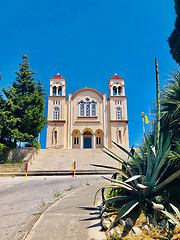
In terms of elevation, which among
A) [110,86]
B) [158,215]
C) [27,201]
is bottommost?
[27,201]

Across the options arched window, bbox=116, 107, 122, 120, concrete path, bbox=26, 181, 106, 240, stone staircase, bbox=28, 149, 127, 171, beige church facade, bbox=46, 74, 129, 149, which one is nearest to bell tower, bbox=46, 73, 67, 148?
beige church facade, bbox=46, 74, 129, 149

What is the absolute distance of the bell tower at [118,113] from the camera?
33394 millimetres

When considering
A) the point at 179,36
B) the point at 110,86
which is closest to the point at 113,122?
the point at 110,86

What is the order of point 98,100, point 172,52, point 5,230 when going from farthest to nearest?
1. point 98,100
2. point 172,52
3. point 5,230

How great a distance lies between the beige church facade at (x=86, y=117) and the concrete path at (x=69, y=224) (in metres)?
27.9

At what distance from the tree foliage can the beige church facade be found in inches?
355

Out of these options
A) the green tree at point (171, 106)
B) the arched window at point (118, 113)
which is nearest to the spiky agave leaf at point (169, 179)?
the green tree at point (171, 106)

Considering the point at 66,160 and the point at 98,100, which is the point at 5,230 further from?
the point at 98,100

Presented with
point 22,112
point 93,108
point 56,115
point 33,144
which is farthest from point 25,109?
point 93,108

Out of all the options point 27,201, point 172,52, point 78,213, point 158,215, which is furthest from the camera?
point 172,52

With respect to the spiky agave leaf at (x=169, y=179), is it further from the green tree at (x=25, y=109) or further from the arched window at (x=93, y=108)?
the arched window at (x=93, y=108)

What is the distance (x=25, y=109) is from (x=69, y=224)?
67.2 feet

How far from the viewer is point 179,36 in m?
21.4

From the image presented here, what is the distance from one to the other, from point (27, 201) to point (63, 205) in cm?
158
